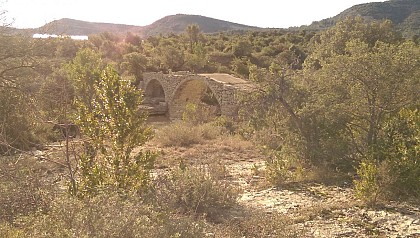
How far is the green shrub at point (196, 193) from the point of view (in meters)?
6.19

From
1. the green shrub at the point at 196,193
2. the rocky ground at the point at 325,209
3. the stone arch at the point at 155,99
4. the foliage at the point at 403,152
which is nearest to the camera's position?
the rocky ground at the point at 325,209

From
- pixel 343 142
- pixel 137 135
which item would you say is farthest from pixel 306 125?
pixel 137 135

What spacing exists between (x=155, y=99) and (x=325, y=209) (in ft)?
74.0

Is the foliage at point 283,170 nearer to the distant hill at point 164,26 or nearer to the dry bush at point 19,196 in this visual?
the dry bush at point 19,196

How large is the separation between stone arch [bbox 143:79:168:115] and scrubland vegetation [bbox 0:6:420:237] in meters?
13.0

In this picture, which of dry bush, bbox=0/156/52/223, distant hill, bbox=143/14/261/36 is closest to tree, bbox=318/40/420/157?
dry bush, bbox=0/156/52/223

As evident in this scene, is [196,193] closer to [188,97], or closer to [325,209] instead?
[325,209]

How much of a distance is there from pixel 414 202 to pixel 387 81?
2.35 metres

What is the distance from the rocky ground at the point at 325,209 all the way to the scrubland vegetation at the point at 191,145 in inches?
11.0

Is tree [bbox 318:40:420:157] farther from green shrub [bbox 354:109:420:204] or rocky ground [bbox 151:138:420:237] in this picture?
rocky ground [bbox 151:138:420:237]

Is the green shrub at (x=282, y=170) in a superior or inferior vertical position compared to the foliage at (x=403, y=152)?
inferior

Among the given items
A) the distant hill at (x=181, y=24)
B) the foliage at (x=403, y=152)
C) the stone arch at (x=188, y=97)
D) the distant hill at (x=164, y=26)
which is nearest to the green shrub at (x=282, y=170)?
the foliage at (x=403, y=152)

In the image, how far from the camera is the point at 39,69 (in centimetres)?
856

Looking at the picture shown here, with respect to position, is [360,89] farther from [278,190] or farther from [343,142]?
[278,190]
